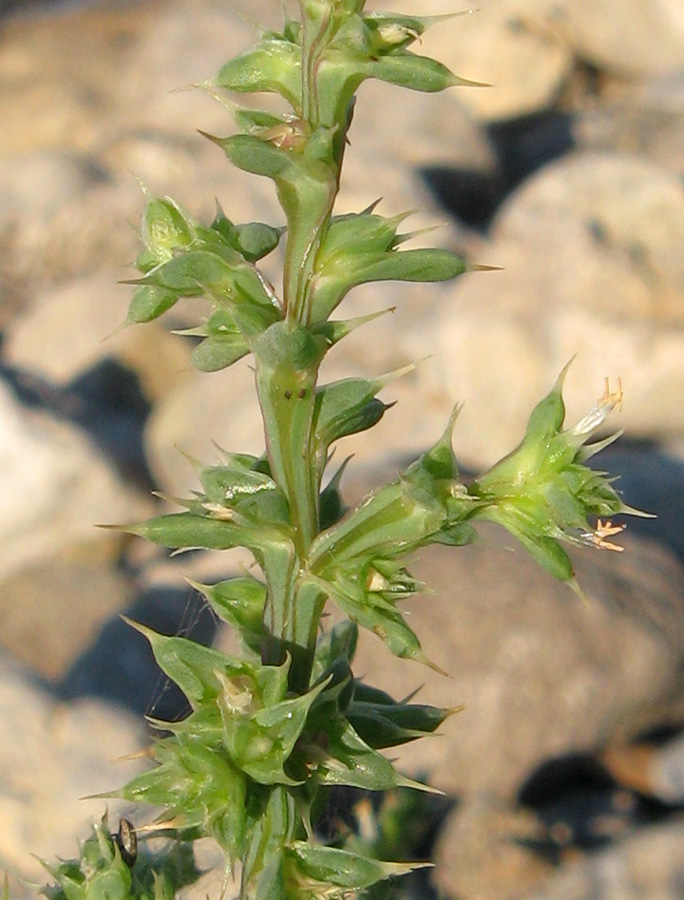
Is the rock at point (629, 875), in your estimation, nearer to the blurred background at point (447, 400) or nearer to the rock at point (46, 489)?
the blurred background at point (447, 400)

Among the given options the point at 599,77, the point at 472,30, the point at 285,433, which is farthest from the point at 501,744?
the point at 599,77

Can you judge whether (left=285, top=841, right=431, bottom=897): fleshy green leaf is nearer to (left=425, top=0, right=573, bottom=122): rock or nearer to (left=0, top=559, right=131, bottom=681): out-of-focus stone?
(left=0, top=559, right=131, bottom=681): out-of-focus stone

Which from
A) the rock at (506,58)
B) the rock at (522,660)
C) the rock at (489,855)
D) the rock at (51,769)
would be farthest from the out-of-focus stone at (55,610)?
the rock at (506,58)

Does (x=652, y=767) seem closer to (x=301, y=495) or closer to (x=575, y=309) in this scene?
(x=575, y=309)

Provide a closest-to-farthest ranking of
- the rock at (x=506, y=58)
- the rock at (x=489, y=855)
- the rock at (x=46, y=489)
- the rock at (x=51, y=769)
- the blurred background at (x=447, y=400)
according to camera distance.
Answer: the rock at (x=489, y=855), the rock at (x=51, y=769), the blurred background at (x=447, y=400), the rock at (x=46, y=489), the rock at (x=506, y=58)

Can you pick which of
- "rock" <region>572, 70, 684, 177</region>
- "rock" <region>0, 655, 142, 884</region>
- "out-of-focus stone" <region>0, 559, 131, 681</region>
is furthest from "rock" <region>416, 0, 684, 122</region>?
"rock" <region>0, 655, 142, 884</region>

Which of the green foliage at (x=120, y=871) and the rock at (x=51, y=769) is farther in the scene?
the rock at (x=51, y=769)

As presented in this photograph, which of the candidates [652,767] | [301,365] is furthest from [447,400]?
[301,365]
